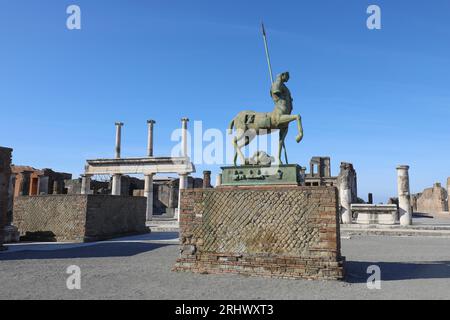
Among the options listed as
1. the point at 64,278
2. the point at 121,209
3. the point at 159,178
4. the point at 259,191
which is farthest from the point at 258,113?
the point at 159,178

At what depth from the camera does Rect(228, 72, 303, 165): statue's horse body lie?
8258 mm

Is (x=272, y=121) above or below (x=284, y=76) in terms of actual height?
below

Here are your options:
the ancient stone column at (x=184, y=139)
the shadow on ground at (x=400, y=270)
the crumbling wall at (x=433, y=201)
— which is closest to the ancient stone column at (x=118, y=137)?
the ancient stone column at (x=184, y=139)

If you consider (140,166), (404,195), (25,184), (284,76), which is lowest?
(404,195)

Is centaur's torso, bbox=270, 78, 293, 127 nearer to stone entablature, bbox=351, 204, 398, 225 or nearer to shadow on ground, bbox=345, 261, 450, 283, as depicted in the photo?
shadow on ground, bbox=345, 261, 450, 283

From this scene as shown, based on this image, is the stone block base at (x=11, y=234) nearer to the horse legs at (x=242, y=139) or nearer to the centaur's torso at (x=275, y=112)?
Result: the horse legs at (x=242, y=139)

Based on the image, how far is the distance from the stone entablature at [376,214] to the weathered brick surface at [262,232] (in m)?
17.7

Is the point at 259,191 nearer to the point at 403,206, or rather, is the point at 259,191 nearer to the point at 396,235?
the point at 396,235

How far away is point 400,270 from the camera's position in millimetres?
8234

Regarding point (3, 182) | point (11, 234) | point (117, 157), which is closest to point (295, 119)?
point (3, 182)

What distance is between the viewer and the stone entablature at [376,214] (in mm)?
22719

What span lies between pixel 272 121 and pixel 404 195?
1750cm

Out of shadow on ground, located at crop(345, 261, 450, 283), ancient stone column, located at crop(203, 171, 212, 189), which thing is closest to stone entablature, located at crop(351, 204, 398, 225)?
shadow on ground, located at crop(345, 261, 450, 283)

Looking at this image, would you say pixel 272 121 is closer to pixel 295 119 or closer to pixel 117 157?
pixel 295 119
